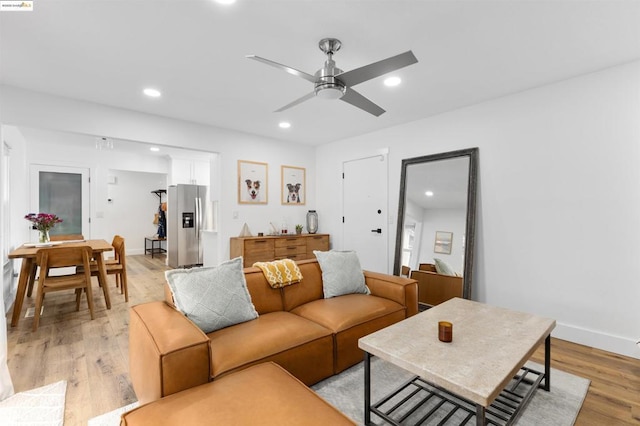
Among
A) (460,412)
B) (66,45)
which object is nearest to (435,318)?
(460,412)

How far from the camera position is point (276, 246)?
4.71 meters

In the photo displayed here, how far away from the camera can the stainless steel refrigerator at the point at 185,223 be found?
6.42 meters

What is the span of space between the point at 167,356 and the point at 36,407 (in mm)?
1284

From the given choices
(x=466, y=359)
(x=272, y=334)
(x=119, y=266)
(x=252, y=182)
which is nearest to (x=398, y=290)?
(x=466, y=359)

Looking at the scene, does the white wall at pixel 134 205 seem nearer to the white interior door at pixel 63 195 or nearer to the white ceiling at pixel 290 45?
the white interior door at pixel 63 195

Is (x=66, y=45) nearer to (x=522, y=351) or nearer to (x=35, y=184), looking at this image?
(x=522, y=351)

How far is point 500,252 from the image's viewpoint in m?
3.31

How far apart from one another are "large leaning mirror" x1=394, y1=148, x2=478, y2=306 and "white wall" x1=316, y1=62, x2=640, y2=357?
0.15 meters

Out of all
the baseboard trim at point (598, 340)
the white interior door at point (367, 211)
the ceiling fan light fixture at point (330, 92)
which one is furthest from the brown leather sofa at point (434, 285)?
the ceiling fan light fixture at point (330, 92)

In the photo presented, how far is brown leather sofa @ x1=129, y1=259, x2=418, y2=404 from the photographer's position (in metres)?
1.45

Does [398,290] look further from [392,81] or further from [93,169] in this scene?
[93,169]

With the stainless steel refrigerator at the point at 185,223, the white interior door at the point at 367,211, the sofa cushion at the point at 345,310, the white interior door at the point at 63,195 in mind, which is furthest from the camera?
the stainless steel refrigerator at the point at 185,223

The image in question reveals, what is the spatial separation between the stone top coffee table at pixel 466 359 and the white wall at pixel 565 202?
1156 millimetres

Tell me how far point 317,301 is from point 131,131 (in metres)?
3.10
